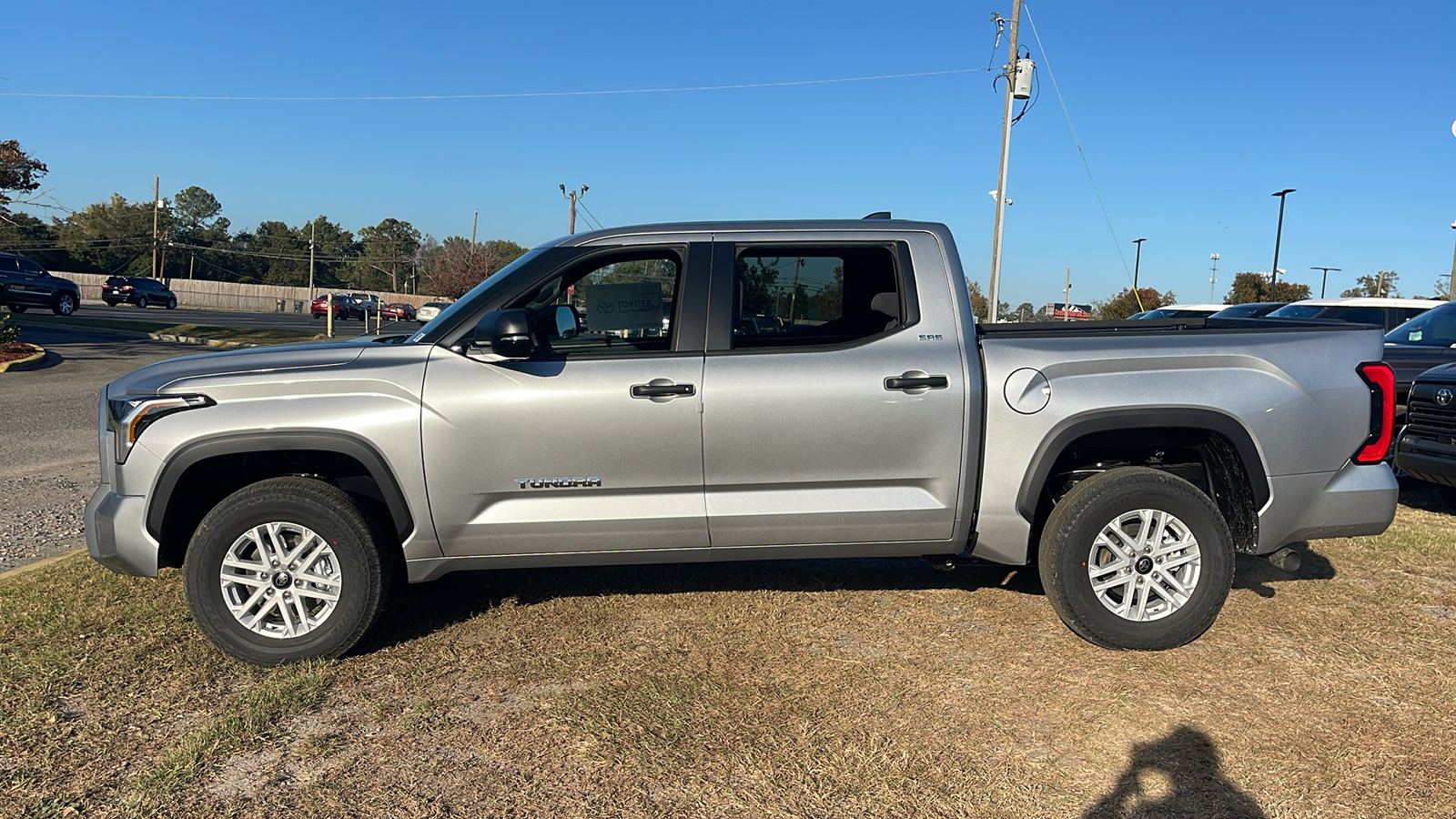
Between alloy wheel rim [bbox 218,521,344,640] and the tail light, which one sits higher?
the tail light

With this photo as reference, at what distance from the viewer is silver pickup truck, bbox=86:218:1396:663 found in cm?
406

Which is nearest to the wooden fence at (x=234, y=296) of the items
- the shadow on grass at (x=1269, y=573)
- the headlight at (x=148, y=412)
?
the headlight at (x=148, y=412)

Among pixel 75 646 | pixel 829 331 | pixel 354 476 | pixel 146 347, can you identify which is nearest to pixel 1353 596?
pixel 829 331

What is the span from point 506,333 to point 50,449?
7.56m

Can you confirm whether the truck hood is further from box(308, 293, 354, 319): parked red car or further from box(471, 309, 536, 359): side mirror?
box(308, 293, 354, 319): parked red car

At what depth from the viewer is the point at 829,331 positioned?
174 inches

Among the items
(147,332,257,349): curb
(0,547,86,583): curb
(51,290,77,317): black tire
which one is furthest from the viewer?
(51,290,77,317): black tire

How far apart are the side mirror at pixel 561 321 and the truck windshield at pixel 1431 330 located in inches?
327

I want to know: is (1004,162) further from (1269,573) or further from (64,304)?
(64,304)

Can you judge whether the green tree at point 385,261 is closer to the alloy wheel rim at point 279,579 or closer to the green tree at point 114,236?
the green tree at point 114,236

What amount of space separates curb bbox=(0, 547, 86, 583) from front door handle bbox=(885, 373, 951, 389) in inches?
185

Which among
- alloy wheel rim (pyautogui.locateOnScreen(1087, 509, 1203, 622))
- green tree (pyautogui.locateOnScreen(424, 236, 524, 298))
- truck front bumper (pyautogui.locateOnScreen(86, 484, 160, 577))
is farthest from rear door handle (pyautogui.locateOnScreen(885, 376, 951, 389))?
green tree (pyautogui.locateOnScreen(424, 236, 524, 298))

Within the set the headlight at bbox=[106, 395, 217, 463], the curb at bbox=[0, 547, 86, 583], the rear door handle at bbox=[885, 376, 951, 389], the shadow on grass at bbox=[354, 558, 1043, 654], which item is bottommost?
the curb at bbox=[0, 547, 86, 583]

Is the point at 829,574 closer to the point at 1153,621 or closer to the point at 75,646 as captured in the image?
the point at 1153,621
